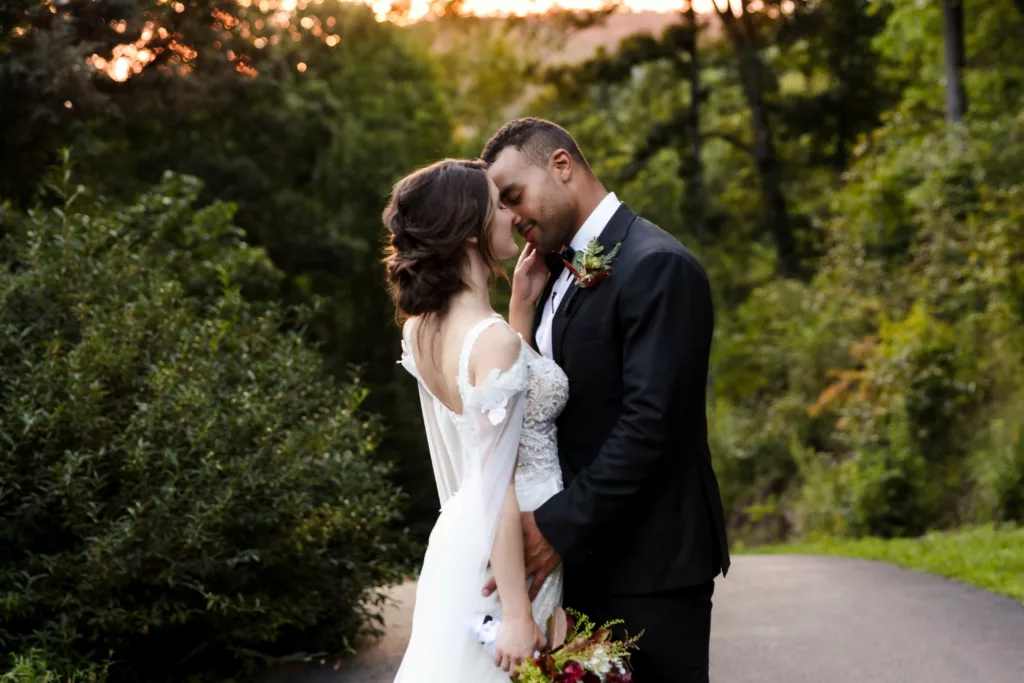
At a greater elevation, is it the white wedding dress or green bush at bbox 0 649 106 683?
the white wedding dress

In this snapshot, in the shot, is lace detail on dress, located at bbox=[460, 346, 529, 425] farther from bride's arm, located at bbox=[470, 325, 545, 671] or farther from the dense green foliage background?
the dense green foliage background

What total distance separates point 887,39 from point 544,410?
78.1 feet

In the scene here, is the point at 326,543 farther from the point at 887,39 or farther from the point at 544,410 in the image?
the point at 887,39

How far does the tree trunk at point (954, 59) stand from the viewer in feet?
63.9

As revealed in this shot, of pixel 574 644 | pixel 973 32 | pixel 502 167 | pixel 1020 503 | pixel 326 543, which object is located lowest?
pixel 1020 503

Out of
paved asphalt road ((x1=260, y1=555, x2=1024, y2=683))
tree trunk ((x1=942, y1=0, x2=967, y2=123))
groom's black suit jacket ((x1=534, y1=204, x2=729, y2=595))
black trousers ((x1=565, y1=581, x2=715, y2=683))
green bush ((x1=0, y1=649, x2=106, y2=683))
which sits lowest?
paved asphalt road ((x1=260, y1=555, x2=1024, y2=683))

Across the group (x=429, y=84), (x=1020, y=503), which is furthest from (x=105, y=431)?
(x=429, y=84)

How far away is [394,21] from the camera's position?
27.1 m

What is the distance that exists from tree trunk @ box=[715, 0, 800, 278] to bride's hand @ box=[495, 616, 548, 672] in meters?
26.5

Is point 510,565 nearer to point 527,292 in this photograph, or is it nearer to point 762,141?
point 527,292

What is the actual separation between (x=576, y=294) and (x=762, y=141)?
26984 millimetres

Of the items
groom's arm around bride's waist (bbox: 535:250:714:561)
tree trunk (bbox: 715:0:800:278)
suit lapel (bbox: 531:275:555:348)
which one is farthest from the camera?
tree trunk (bbox: 715:0:800:278)

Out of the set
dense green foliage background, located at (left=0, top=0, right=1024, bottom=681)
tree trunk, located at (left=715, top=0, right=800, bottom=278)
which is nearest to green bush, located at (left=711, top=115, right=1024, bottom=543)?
dense green foliage background, located at (left=0, top=0, right=1024, bottom=681)

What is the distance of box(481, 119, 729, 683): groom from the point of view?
3.23m
